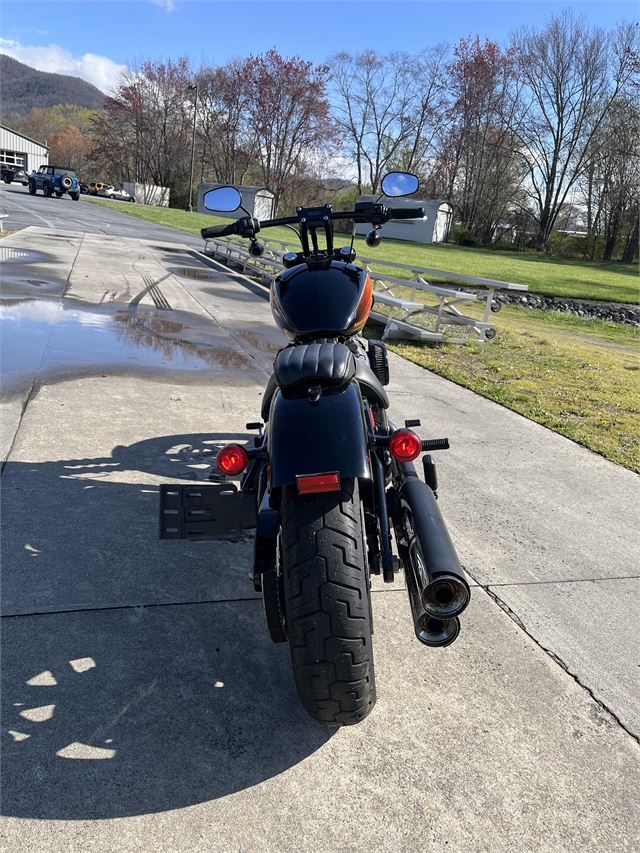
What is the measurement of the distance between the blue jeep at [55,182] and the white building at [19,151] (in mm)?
25984

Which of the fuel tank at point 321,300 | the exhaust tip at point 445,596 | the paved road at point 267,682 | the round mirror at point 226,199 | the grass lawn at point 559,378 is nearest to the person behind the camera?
the paved road at point 267,682

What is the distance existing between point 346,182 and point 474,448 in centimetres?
5932

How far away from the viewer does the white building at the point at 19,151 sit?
215 ft

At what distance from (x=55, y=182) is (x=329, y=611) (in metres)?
45.2

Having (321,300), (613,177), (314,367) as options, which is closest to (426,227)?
(613,177)

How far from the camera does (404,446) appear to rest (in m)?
2.52

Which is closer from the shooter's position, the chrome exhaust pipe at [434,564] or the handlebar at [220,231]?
the chrome exhaust pipe at [434,564]

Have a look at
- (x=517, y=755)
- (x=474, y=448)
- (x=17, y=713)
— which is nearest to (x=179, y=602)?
(x=17, y=713)

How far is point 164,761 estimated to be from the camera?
2.06 metres

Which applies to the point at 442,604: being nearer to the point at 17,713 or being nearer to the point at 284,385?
the point at 284,385

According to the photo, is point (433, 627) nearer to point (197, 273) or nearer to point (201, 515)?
point (201, 515)

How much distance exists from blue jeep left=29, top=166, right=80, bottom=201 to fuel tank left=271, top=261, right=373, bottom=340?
43.6 metres

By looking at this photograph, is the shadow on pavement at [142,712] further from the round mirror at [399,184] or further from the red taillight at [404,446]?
the round mirror at [399,184]

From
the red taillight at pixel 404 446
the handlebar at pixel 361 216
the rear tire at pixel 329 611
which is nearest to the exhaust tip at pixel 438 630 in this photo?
the rear tire at pixel 329 611
